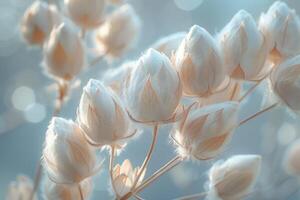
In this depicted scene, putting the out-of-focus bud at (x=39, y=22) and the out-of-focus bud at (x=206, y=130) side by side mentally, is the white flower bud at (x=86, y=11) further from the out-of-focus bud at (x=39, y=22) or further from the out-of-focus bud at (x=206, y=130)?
the out-of-focus bud at (x=206, y=130)

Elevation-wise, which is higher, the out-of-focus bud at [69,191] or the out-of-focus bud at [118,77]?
the out-of-focus bud at [118,77]

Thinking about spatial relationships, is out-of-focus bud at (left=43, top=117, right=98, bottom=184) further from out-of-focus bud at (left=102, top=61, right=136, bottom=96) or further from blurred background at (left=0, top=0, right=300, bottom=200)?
blurred background at (left=0, top=0, right=300, bottom=200)

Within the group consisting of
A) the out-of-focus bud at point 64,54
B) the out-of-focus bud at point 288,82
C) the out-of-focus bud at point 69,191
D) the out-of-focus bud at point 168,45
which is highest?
the out-of-focus bud at point 64,54

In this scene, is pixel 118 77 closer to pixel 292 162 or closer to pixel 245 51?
pixel 245 51

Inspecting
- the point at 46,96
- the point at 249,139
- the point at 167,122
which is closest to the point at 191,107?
the point at 167,122

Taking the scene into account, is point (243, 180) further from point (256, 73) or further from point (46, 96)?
point (46, 96)

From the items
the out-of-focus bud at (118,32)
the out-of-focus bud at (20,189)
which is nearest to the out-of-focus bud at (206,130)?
the out-of-focus bud at (20,189)

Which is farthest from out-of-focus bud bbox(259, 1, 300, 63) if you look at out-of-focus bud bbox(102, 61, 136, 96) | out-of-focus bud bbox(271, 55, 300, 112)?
out-of-focus bud bbox(102, 61, 136, 96)

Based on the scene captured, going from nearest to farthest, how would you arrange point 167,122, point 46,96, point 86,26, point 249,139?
point 167,122, point 86,26, point 46,96, point 249,139
